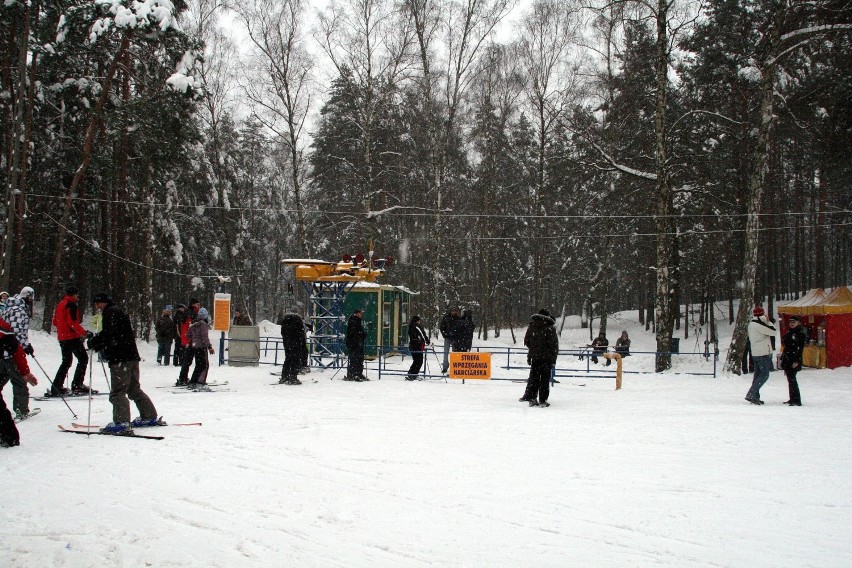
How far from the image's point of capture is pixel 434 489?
5969 mm

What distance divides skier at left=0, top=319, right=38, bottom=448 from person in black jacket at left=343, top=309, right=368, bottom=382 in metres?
7.68

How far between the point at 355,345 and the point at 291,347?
1611 mm

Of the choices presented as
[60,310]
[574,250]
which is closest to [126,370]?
[60,310]

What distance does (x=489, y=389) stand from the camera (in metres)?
14.5

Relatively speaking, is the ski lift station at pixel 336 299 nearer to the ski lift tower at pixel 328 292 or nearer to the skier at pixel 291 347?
the ski lift tower at pixel 328 292

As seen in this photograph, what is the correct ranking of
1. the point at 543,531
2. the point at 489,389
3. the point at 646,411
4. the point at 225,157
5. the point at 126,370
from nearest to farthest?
the point at 543,531 < the point at 126,370 < the point at 646,411 < the point at 489,389 < the point at 225,157

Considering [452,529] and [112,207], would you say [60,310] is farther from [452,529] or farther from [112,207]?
[112,207]

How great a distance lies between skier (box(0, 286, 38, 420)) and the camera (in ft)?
26.7

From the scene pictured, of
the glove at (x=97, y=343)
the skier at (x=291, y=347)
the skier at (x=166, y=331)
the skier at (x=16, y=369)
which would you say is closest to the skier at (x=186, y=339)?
the skier at (x=166, y=331)

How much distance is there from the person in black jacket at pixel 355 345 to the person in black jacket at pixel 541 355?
5044 millimetres

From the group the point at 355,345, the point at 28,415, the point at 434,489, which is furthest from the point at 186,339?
the point at 434,489

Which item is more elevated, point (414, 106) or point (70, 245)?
point (414, 106)

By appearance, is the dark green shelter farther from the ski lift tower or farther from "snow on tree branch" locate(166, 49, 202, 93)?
"snow on tree branch" locate(166, 49, 202, 93)

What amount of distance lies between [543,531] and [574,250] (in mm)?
37436
